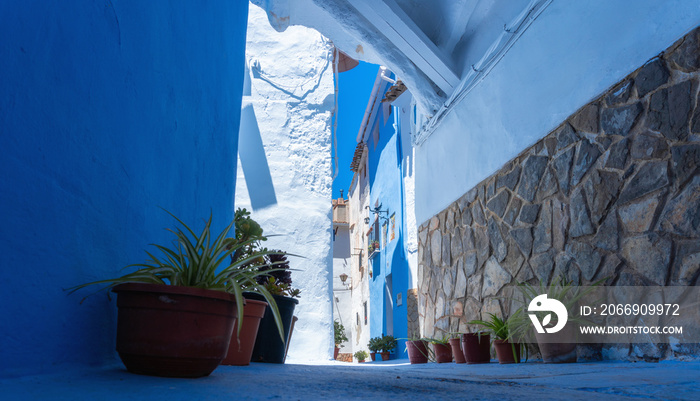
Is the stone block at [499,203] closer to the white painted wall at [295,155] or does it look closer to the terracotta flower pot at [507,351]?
the terracotta flower pot at [507,351]

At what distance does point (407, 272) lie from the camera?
9.92m

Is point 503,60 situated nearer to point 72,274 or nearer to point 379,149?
point 72,274

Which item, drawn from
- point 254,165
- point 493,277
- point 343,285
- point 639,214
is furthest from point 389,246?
point 639,214

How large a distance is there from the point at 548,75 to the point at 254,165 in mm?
4672

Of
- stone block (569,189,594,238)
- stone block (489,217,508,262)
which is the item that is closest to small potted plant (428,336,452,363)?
stone block (489,217,508,262)

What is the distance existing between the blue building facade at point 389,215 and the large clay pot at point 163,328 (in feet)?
26.2

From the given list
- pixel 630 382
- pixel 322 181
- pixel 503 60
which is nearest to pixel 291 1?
pixel 503 60

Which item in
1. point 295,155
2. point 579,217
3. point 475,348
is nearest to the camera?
point 579,217

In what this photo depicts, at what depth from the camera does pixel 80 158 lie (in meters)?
1.52

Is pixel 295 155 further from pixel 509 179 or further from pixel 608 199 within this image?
pixel 608 199

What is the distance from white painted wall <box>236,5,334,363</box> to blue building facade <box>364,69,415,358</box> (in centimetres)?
202

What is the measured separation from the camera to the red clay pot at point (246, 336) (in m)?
2.36

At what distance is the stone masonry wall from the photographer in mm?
2457

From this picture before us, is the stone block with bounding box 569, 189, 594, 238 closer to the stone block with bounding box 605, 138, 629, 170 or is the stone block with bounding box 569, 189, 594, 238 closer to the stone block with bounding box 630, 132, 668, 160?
the stone block with bounding box 605, 138, 629, 170
